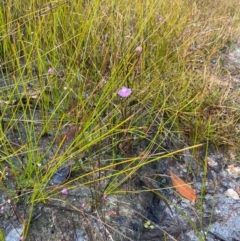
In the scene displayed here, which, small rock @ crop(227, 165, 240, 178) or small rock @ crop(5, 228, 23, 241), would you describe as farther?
small rock @ crop(227, 165, 240, 178)

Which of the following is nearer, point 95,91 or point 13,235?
point 13,235

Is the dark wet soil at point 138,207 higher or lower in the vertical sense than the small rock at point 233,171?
higher

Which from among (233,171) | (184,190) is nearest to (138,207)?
(184,190)

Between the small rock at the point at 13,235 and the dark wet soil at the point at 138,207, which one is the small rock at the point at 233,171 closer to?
the dark wet soil at the point at 138,207

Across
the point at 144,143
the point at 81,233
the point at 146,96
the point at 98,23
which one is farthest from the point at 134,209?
the point at 98,23

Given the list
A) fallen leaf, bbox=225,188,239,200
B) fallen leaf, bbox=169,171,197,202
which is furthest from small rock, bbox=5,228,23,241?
fallen leaf, bbox=225,188,239,200

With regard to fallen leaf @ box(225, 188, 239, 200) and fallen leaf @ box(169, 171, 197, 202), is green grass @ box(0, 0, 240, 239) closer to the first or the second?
fallen leaf @ box(169, 171, 197, 202)

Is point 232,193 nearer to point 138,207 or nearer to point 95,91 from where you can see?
point 138,207

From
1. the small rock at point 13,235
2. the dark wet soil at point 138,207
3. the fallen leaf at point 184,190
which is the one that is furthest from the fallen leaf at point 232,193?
the small rock at point 13,235
